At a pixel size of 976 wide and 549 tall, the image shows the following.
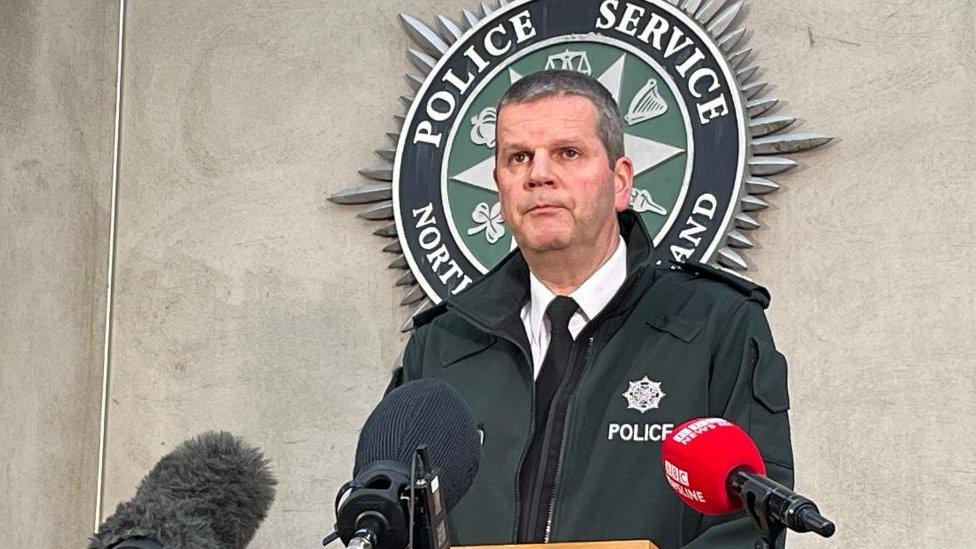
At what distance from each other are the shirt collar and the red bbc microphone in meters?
0.77

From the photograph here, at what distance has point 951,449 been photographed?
347cm

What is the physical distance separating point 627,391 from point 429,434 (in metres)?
0.84

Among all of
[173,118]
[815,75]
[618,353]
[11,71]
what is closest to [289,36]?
[173,118]

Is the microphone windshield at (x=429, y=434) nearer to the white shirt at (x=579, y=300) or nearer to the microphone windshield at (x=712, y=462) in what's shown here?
the microphone windshield at (x=712, y=462)

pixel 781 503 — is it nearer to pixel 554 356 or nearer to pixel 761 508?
pixel 761 508

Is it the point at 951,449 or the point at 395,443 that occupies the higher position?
the point at 395,443

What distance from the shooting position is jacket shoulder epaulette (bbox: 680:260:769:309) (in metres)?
2.78

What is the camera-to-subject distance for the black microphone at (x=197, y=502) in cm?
175

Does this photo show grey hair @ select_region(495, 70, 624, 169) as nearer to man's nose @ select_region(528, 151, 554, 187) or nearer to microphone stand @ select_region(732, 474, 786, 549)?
man's nose @ select_region(528, 151, 554, 187)

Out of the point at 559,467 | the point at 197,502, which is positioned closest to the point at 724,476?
the point at 197,502

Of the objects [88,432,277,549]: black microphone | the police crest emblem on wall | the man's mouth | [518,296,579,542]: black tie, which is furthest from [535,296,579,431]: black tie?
the police crest emblem on wall

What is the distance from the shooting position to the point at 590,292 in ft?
9.34

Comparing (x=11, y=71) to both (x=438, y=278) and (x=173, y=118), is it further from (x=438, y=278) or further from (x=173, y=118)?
(x=438, y=278)

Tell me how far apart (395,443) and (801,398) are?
193 cm
